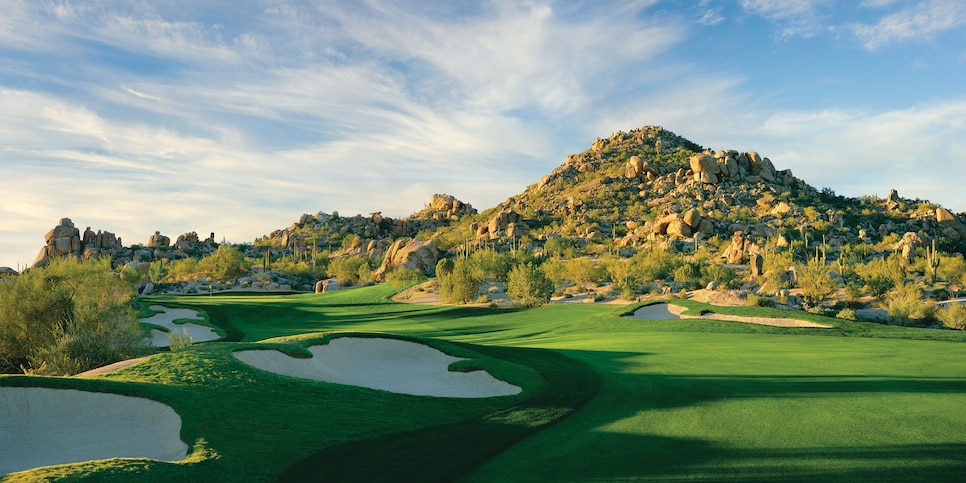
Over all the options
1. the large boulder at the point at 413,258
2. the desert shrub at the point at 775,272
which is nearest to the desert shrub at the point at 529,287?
the desert shrub at the point at 775,272

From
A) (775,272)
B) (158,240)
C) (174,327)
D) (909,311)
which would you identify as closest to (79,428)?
(174,327)

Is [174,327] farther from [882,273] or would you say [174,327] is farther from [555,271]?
[882,273]

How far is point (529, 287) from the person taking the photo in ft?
158

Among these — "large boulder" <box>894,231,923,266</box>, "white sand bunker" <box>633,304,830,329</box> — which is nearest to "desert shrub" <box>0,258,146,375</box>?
"white sand bunker" <box>633,304,830,329</box>

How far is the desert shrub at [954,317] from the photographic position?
3094 cm

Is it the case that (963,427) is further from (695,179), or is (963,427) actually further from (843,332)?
(695,179)

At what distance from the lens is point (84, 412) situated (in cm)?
1151

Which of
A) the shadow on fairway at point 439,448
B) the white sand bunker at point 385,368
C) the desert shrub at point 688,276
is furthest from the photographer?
the desert shrub at point 688,276

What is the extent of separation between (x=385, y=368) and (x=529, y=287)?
29.0 m

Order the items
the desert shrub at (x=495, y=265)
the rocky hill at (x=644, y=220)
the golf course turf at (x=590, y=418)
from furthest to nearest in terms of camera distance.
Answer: the rocky hill at (x=644, y=220), the desert shrub at (x=495, y=265), the golf course turf at (x=590, y=418)

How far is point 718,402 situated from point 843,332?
54.1ft

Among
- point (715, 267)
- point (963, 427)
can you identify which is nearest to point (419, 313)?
point (715, 267)

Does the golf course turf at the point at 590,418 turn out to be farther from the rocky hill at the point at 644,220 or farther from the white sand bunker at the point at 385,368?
the rocky hill at the point at 644,220

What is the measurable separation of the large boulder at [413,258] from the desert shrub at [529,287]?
26.5m
